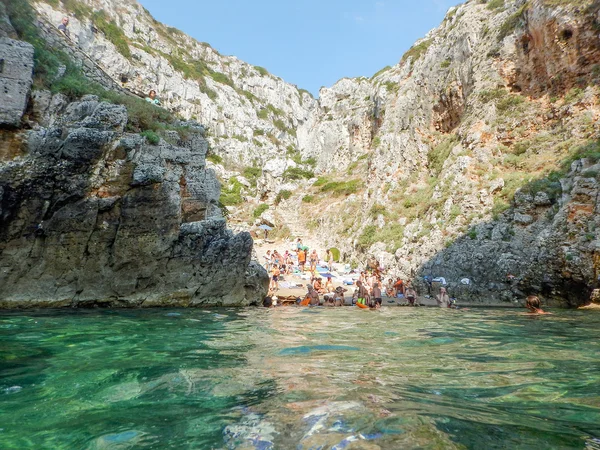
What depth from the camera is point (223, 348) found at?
5.75 m

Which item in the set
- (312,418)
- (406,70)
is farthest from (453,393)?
(406,70)

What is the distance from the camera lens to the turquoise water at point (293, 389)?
246 centimetres

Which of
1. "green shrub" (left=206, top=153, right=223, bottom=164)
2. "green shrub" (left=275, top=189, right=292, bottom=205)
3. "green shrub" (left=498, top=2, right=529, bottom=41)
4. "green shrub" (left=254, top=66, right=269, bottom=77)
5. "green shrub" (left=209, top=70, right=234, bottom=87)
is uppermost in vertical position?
"green shrub" (left=254, top=66, right=269, bottom=77)

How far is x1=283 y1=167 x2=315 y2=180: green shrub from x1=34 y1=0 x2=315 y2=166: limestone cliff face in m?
8.55

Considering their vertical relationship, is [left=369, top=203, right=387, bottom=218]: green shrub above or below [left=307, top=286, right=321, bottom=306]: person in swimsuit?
above

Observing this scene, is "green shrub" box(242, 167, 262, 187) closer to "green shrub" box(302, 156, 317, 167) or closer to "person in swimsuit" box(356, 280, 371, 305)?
"green shrub" box(302, 156, 317, 167)

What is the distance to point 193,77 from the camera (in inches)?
2194

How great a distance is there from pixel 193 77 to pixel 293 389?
5963 cm

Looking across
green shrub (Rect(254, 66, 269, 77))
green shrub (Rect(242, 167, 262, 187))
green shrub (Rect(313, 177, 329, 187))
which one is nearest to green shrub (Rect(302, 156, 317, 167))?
green shrub (Rect(242, 167, 262, 187))

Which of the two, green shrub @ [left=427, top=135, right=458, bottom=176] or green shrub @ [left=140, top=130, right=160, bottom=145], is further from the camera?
green shrub @ [left=427, top=135, right=458, bottom=176]

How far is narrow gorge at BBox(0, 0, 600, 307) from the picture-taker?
1048 cm

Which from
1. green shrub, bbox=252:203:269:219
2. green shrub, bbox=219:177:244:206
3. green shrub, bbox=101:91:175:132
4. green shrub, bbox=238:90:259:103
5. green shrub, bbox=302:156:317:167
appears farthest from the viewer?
green shrub, bbox=238:90:259:103

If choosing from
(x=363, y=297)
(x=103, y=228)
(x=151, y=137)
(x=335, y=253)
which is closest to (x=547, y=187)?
(x=363, y=297)

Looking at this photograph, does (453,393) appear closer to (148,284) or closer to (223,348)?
(223,348)
